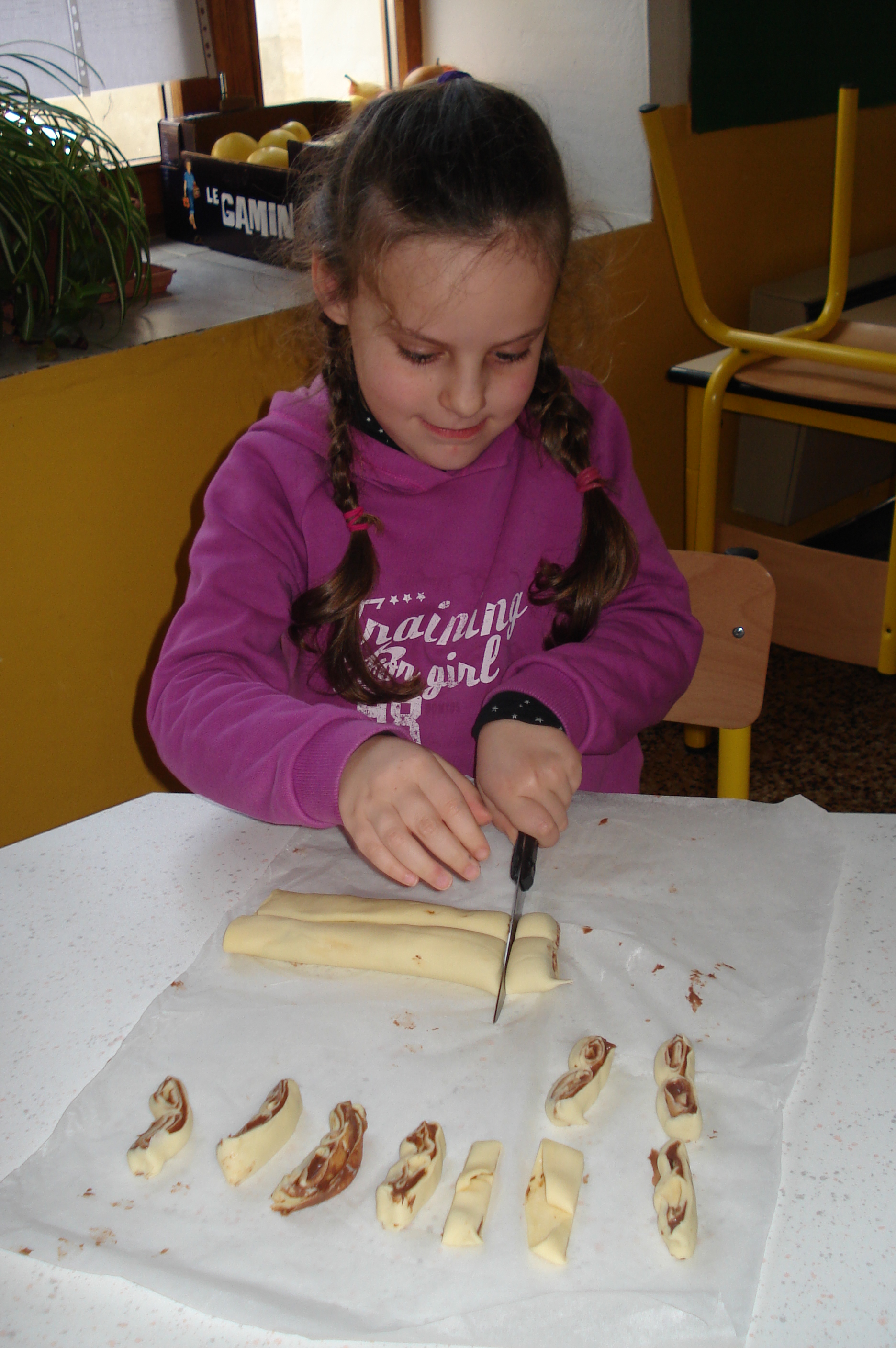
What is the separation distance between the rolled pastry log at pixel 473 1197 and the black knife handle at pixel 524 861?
0.19 meters

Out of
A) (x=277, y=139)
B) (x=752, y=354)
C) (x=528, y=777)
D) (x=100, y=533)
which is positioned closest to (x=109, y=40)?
(x=277, y=139)

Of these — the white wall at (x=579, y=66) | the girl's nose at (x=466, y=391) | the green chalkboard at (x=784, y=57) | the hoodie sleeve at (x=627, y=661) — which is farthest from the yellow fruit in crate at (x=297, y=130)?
the girl's nose at (x=466, y=391)

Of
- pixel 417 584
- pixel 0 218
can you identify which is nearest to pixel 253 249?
pixel 0 218

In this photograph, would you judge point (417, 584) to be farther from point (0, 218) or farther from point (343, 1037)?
point (0, 218)

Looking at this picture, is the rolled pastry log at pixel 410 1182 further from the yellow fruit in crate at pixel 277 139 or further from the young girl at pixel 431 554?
the yellow fruit in crate at pixel 277 139

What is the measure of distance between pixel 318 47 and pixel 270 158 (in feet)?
2.14

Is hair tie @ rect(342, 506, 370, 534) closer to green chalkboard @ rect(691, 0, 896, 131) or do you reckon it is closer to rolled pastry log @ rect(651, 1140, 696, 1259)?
rolled pastry log @ rect(651, 1140, 696, 1259)

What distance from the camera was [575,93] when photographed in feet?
6.65

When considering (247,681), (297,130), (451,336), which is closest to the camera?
(451,336)

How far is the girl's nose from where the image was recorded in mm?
816

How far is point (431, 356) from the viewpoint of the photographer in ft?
2.75

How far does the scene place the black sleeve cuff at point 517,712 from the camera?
90 centimetres

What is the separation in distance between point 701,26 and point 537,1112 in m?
2.05

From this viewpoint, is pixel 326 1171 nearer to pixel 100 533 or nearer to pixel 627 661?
pixel 627 661
